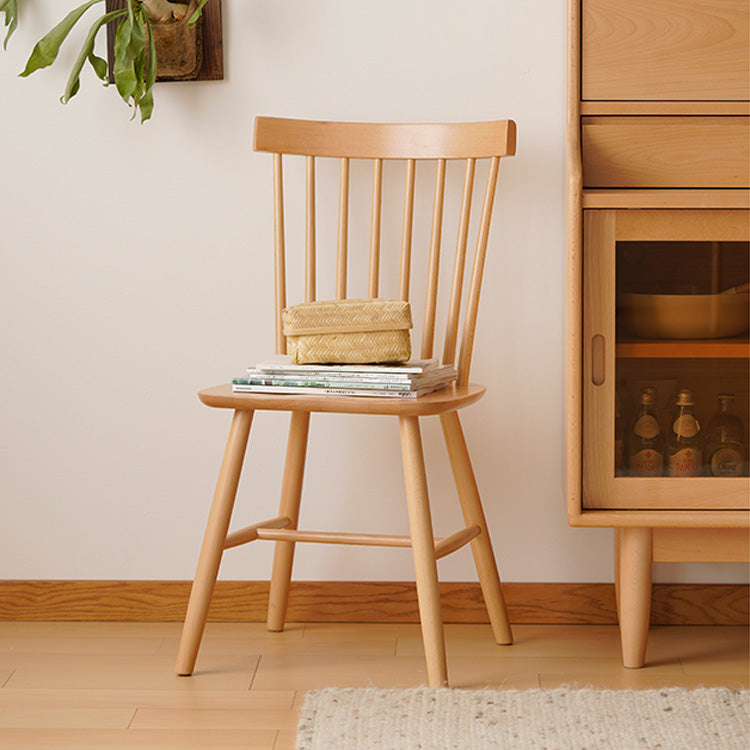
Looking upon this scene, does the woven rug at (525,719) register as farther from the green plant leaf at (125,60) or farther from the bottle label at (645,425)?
the green plant leaf at (125,60)

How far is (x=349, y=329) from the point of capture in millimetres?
1453

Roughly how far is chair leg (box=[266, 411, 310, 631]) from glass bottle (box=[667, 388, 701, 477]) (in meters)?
0.60

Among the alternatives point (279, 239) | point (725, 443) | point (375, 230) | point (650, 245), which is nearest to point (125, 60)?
point (279, 239)

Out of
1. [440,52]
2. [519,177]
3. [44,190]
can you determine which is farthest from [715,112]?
[44,190]

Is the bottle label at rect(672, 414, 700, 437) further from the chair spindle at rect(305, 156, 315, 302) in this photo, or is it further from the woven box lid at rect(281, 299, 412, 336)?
the chair spindle at rect(305, 156, 315, 302)

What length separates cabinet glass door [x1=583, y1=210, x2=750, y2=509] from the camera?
145 centimetres

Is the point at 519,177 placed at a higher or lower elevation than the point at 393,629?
higher

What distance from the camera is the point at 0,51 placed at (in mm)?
1764

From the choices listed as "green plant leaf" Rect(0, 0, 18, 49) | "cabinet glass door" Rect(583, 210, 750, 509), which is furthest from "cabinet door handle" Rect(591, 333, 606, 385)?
"green plant leaf" Rect(0, 0, 18, 49)

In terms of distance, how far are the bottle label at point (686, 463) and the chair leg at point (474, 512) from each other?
317 mm

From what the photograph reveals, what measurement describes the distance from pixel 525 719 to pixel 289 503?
0.55 m

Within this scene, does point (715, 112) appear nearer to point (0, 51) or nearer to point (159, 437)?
point (159, 437)

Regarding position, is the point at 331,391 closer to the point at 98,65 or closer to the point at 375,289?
the point at 375,289

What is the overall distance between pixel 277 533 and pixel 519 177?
0.74 meters
